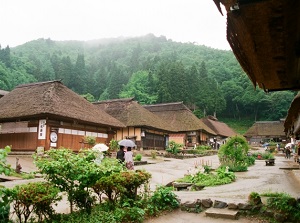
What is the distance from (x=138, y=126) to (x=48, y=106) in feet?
41.5

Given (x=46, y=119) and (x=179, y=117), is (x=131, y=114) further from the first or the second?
(x=46, y=119)

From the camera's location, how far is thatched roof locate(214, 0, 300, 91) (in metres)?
2.98

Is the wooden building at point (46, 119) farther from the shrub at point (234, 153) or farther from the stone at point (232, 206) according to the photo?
the stone at point (232, 206)

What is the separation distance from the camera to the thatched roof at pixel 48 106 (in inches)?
816

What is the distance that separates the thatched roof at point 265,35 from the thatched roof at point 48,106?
1774cm

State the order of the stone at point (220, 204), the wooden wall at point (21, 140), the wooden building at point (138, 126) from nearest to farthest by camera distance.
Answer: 1. the stone at point (220, 204)
2. the wooden wall at point (21, 140)
3. the wooden building at point (138, 126)

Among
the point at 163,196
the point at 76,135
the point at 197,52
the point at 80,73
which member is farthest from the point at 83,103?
the point at 197,52

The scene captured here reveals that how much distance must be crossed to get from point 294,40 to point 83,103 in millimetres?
23904

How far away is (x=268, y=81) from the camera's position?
17.9 feet

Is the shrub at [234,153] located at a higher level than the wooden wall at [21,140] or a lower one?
lower

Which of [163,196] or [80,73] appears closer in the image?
[163,196]

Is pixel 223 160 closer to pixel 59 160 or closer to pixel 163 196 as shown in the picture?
pixel 163 196

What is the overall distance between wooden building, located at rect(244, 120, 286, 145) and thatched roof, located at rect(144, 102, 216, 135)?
17.3m

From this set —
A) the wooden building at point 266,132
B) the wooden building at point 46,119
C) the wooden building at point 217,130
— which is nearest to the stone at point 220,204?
the wooden building at point 46,119
